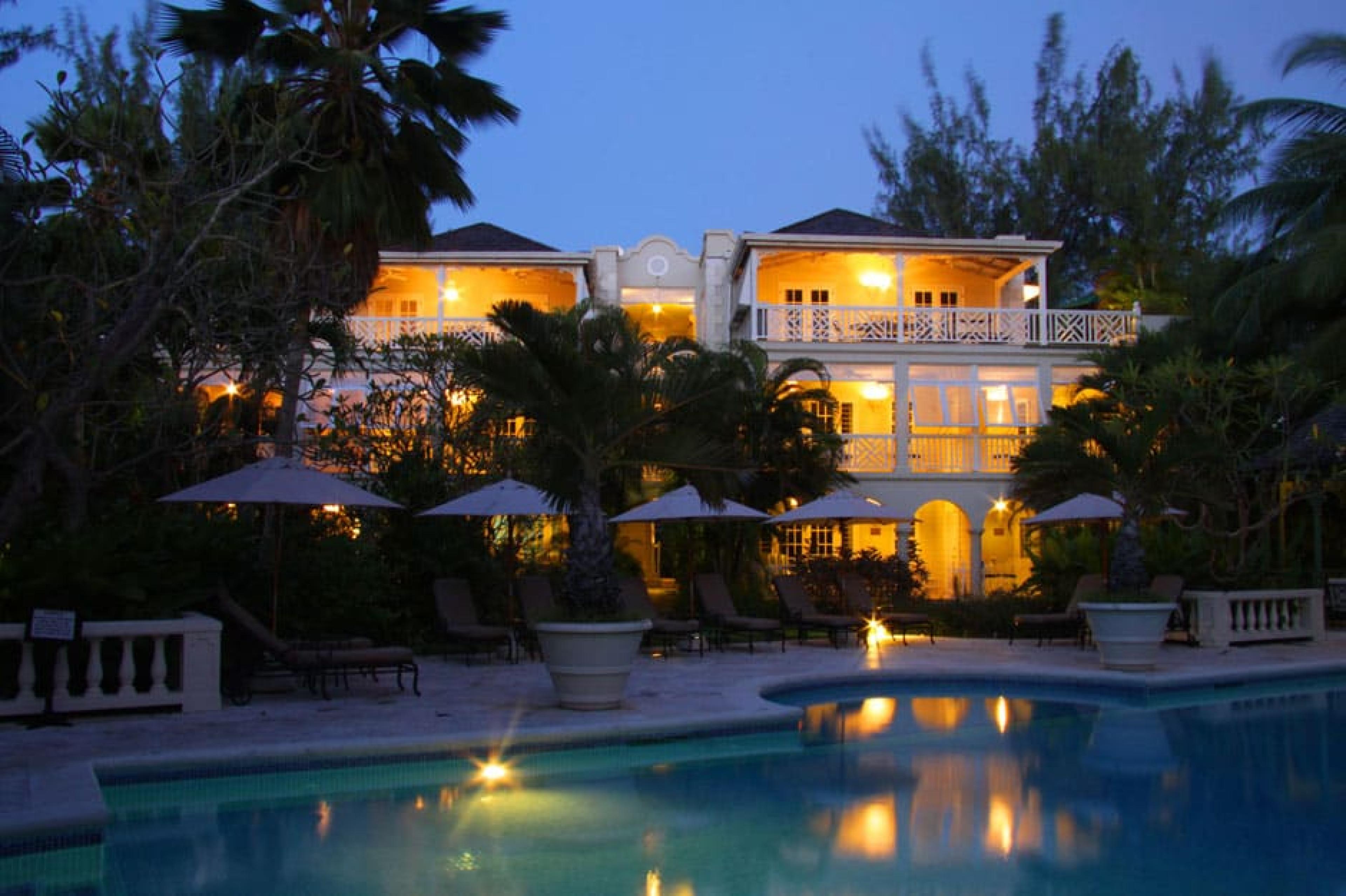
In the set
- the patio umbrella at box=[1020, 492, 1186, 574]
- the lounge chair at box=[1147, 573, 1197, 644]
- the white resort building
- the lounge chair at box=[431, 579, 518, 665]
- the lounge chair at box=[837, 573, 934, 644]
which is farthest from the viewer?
the white resort building

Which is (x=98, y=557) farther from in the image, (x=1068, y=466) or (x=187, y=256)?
(x=1068, y=466)

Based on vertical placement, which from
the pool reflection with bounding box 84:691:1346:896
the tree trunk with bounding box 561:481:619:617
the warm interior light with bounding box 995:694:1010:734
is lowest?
the pool reflection with bounding box 84:691:1346:896

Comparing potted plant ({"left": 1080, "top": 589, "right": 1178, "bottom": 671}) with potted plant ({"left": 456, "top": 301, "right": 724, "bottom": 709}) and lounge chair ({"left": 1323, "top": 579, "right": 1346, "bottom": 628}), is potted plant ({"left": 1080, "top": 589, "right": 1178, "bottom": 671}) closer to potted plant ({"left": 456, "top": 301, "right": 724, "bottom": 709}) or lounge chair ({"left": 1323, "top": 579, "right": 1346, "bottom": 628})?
potted plant ({"left": 456, "top": 301, "right": 724, "bottom": 709})

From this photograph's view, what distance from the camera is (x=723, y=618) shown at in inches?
662

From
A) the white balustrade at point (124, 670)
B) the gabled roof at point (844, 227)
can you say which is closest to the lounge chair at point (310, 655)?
the white balustrade at point (124, 670)

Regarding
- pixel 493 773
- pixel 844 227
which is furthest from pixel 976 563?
pixel 493 773

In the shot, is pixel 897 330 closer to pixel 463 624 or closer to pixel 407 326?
pixel 407 326

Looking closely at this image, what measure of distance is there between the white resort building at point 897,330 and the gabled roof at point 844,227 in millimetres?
72

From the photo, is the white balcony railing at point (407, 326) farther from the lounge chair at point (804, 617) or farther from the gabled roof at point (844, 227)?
the lounge chair at point (804, 617)

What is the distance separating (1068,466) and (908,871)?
30.3 ft

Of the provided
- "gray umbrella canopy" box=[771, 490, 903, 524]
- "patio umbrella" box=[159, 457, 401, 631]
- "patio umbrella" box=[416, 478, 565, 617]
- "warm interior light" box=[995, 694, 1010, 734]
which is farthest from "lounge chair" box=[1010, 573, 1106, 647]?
"patio umbrella" box=[159, 457, 401, 631]

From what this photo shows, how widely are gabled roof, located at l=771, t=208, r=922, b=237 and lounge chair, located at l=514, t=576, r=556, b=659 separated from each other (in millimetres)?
13925

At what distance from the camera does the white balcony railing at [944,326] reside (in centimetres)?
2622

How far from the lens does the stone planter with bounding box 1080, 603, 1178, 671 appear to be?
1367cm
